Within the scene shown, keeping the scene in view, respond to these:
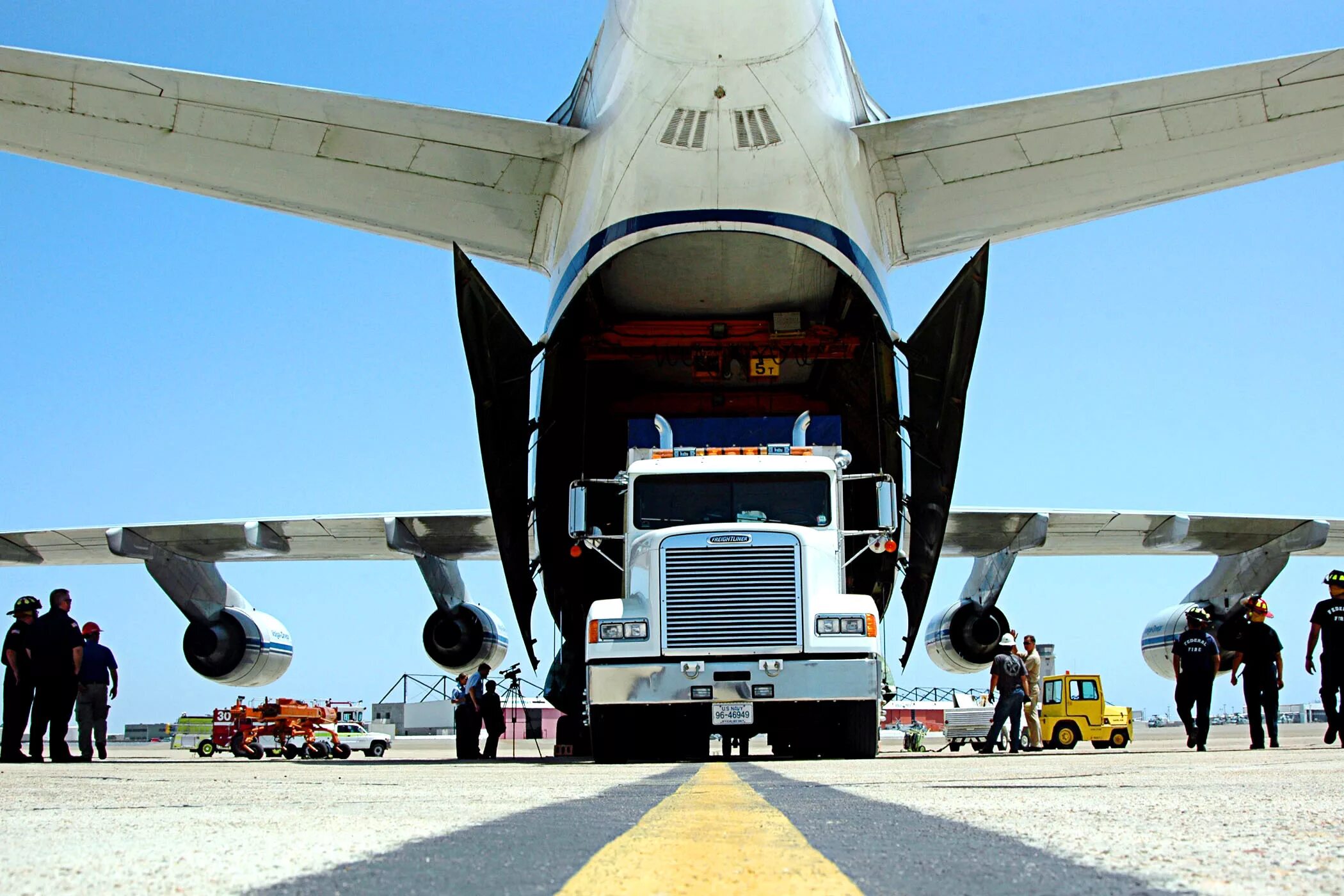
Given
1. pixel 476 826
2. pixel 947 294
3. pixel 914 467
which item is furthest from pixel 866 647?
pixel 476 826

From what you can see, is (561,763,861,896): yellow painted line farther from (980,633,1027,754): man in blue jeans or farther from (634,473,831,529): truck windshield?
(980,633,1027,754): man in blue jeans

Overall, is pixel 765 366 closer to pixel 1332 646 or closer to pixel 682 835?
pixel 1332 646

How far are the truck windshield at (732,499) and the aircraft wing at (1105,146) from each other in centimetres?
230

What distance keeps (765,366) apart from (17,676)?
691 centimetres

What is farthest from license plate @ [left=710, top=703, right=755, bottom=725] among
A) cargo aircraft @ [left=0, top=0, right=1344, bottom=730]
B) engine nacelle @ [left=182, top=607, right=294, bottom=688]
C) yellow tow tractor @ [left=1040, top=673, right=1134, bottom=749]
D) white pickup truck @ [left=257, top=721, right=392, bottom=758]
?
yellow tow tractor @ [left=1040, top=673, right=1134, bottom=749]

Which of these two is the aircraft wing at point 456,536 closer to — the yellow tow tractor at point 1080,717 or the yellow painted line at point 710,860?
the yellow tow tractor at point 1080,717

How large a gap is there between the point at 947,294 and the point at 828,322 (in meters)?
1.83

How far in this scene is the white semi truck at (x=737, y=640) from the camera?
351 inches

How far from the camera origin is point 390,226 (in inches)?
386

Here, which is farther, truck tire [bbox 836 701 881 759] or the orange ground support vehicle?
the orange ground support vehicle

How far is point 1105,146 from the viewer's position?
8977mm

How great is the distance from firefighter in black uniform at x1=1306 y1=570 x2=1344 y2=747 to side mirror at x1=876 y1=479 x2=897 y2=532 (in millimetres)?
3884

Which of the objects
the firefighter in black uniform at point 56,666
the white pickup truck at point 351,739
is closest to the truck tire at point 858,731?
the firefighter in black uniform at point 56,666

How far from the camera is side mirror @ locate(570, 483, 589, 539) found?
966 centimetres
